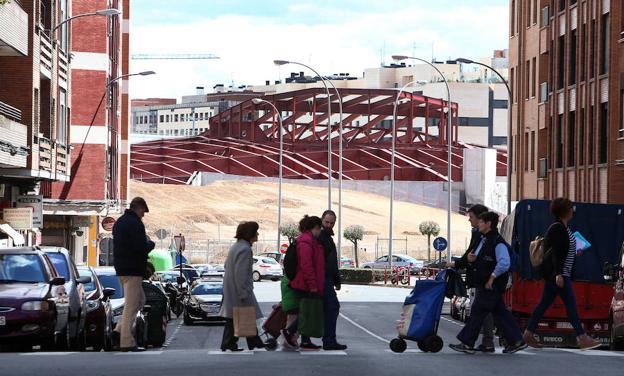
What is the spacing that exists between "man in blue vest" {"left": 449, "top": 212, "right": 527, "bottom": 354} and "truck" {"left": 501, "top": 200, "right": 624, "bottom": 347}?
5338mm

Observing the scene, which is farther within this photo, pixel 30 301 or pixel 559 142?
pixel 559 142

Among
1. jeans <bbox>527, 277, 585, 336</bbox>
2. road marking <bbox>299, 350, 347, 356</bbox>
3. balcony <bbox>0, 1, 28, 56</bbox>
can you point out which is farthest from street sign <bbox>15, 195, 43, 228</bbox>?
jeans <bbox>527, 277, 585, 336</bbox>

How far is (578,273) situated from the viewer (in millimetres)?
23031

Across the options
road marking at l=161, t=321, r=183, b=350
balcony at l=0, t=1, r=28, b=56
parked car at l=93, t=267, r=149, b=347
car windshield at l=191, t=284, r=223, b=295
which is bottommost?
road marking at l=161, t=321, r=183, b=350

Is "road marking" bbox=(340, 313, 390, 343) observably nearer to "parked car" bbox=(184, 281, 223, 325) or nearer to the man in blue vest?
"parked car" bbox=(184, 281, 223, 325)

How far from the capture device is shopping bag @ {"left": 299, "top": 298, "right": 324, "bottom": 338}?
55.5ft

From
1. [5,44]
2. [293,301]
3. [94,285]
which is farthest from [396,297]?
[293,301]

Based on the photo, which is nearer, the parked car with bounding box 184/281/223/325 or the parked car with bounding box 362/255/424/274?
the parked car with bounding box 184/281/223/325

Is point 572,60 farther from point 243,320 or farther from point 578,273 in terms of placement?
point 243,320

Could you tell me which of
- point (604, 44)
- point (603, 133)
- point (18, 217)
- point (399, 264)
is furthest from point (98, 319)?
point (399, 264)

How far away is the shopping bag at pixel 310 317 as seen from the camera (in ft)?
55.5

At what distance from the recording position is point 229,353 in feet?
52.8

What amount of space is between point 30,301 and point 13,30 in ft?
55.2

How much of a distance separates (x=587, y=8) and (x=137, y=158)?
291ft
